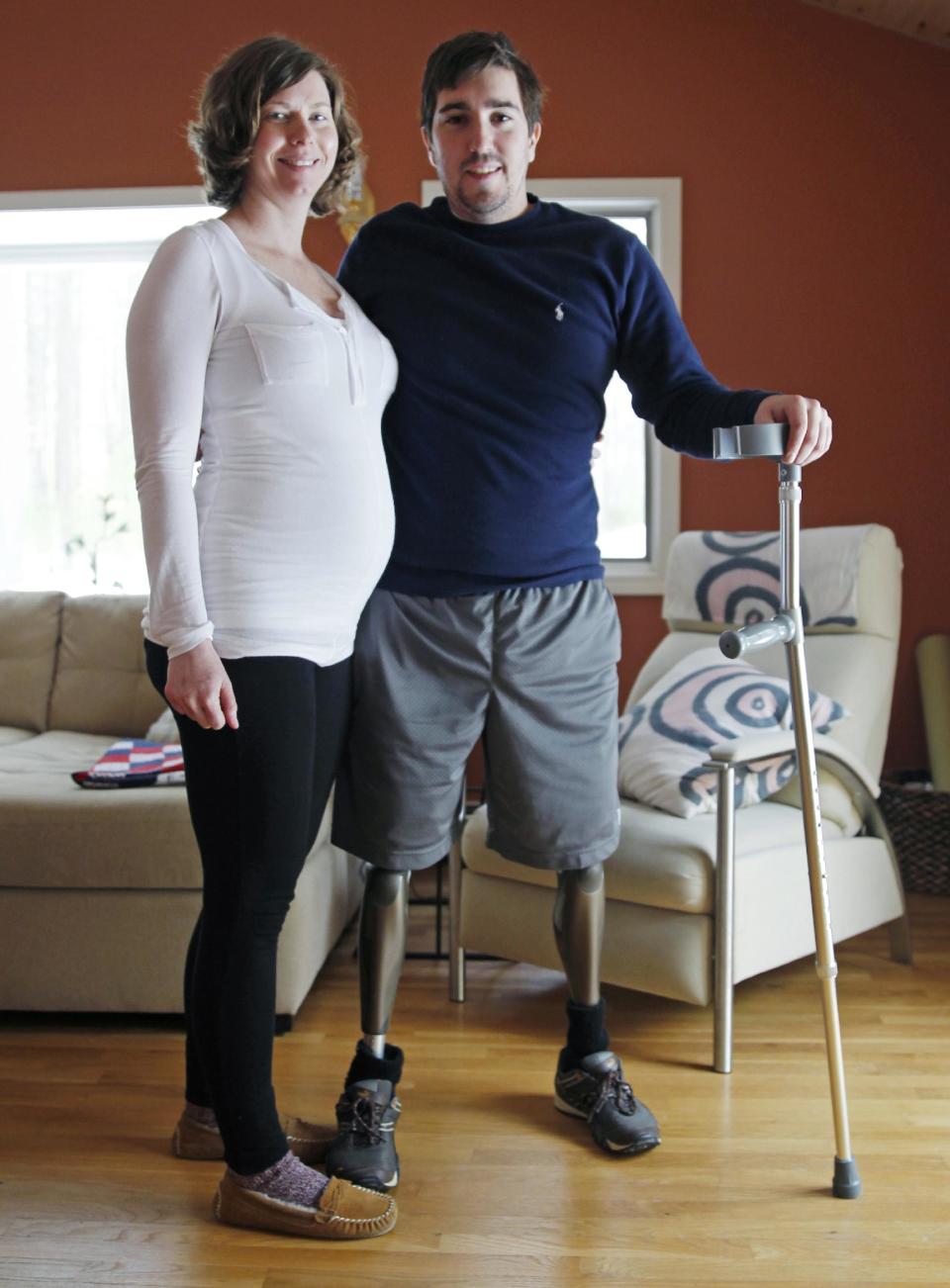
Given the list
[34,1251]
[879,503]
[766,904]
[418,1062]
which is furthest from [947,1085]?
[879,503]

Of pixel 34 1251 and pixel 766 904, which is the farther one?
pixel 766 904

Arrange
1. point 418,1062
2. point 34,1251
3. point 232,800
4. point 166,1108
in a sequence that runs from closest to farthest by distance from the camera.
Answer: point 232,800 → point 34,1251 → point 166,1108 → point 418,1062

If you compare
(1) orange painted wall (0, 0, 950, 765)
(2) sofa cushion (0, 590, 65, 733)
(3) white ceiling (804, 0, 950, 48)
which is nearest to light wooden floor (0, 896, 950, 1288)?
(2) sofa cushion (0, 590, 65, 733)

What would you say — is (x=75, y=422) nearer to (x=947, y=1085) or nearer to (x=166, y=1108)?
(x=166, y=1108)

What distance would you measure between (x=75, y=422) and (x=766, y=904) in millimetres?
3110

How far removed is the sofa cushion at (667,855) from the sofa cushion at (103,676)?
129 centimetres

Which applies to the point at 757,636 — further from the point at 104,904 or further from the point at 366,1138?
the point at 104,904

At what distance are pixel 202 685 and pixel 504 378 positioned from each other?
0.68 metres

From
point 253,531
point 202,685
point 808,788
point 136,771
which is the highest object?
point 253,531

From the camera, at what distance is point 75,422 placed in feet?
15.0

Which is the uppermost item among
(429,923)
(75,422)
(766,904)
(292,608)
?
(75,422)

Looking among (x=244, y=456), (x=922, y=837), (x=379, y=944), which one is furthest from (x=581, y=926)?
(x=922, y=837)

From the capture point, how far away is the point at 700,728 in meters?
2.80

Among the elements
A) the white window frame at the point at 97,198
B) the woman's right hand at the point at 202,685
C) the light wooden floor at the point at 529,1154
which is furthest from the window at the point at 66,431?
the woman's right hand at the point at 202,685
